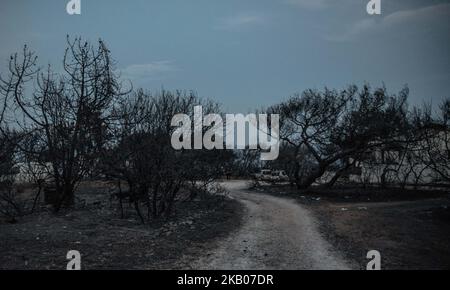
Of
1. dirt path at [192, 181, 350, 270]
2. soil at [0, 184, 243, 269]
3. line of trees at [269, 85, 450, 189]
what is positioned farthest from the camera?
line of trees at [269, 85, 450, 189]

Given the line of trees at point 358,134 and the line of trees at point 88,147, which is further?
the line of trees at point 358,134

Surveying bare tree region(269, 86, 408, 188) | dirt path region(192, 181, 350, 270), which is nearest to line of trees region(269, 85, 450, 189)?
bare tree region(269, 86, 408, 188)

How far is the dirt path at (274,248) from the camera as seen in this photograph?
30.2ft

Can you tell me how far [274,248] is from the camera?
424 inches

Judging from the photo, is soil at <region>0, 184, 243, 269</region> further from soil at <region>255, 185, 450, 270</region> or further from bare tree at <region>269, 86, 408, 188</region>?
bare tree at <region>269, 86, 408, 188</region>

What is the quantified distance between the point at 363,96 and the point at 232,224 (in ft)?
59.3

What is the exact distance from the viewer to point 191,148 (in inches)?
683

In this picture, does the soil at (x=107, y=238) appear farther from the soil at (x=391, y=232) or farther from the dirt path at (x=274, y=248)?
the soil at (x=391, y=232)

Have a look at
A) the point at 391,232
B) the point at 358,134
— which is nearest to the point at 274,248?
the point at 391,232

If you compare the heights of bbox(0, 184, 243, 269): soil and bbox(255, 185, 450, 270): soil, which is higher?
bbox(0, 184, 243, 269): soil

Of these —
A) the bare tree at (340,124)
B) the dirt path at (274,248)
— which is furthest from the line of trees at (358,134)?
the dirt path at (274,248)

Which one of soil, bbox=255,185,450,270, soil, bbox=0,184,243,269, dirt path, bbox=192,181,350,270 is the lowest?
soil, bbox=255,185,450,270

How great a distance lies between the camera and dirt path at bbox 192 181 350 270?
363 inches
